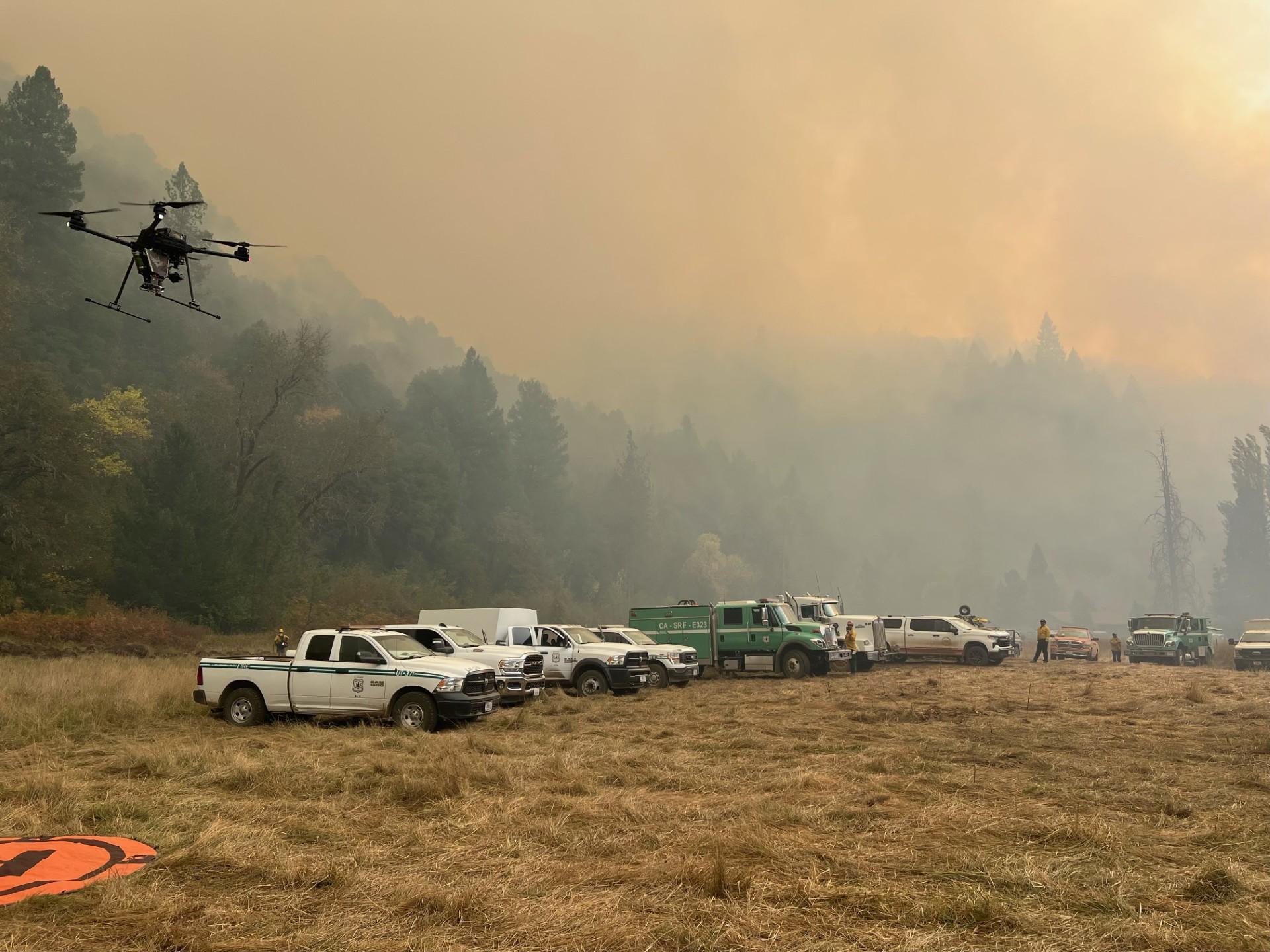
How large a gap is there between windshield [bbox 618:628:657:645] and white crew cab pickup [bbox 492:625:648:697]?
2015 mm

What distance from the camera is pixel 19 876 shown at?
6426 mm

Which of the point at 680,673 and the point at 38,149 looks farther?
the point at 38,149

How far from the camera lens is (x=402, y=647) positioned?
1666 centimetres

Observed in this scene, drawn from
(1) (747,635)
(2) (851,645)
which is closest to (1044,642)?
(2) (851,645)

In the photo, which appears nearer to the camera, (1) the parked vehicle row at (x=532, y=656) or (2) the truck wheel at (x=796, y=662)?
(1) the parked vehicle row at (x=532, y=656)

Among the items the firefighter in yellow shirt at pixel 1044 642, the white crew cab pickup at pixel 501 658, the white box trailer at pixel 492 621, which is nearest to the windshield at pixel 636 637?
the white box trailer at pixel 492 621

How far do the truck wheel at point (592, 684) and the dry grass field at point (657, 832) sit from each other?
6.83 m

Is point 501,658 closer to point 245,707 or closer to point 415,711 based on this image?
point 415,711

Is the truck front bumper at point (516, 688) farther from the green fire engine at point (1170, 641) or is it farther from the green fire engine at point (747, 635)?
the green fire engine at point (1170, 641)

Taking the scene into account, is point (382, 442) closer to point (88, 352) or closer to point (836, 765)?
point (88, 352)

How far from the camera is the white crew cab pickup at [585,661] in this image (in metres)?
22.2

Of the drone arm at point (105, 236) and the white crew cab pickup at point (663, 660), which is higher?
the drone arm at point (105, 236)

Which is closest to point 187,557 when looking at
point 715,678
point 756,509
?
point 715,678

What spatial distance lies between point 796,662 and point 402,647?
1445 cm
